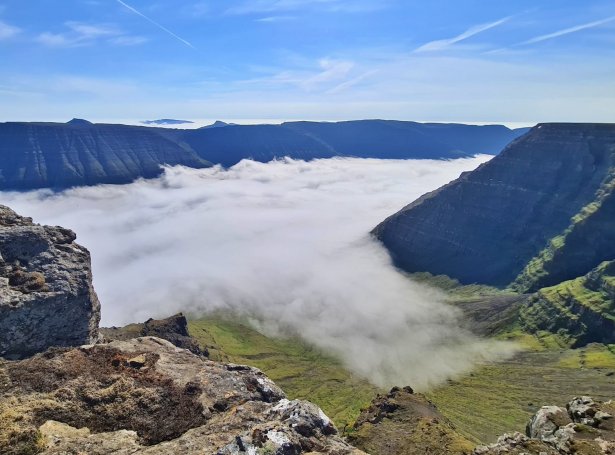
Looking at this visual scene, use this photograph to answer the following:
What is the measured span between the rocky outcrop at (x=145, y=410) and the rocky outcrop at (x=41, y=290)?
16449mm

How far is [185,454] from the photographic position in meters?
30.3

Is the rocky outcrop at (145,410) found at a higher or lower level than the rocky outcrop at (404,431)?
higher

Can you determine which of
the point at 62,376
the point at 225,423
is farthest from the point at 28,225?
the point at 225,423

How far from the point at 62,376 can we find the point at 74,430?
8.28 meters

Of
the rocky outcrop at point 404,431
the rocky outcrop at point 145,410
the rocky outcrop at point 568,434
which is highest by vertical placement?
the rocky outcrop at point 145,410

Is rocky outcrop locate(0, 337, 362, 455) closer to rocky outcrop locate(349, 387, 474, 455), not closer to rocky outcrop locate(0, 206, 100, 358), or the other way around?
rocky outcrop locate(0, 206, 100, 358)

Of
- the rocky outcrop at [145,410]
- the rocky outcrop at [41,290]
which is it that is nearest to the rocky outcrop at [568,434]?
the rocky outcrop at [145,410]

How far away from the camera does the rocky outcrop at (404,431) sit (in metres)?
104

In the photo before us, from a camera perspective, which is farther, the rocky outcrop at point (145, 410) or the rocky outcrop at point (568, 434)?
the rocky outcrop at point (568, 434)

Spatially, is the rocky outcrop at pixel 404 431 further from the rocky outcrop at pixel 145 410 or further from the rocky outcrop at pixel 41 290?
the rocky outcrop at pixel 41 290

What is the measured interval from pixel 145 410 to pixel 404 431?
104064mm

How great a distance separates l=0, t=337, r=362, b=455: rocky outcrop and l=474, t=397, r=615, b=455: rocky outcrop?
965 inches

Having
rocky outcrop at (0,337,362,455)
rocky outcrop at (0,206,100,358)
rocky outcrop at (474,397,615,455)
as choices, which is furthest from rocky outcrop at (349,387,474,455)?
rocky outcrop at (0,206,100,358)

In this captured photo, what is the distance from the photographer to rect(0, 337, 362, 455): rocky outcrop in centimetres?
3091
